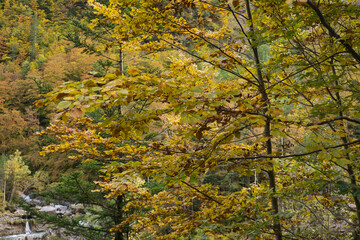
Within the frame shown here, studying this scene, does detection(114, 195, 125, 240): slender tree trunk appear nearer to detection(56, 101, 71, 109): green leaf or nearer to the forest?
the forest

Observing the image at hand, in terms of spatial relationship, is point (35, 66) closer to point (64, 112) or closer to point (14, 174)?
point (14, 174)

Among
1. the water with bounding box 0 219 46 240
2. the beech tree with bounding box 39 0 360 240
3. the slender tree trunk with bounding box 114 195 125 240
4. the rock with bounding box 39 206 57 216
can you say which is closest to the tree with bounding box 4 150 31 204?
the rock with bounding box 39 206 57 216

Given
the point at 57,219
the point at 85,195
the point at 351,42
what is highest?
the point at 351,42

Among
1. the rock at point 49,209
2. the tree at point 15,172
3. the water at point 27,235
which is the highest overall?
the tree at point 15,172

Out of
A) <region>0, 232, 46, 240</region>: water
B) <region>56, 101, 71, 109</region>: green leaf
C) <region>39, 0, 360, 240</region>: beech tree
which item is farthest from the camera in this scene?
<region>0, 232, 46, 240</region>: water

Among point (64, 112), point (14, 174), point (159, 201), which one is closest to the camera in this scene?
point (64, 112)

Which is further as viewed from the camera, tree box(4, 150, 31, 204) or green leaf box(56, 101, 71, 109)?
tree box(4, 150, 31, 204)

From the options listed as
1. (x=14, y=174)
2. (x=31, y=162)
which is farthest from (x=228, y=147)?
(x=31, y=162)

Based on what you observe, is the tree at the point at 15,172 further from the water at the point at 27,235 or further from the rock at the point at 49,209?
the water at the point at 27,235


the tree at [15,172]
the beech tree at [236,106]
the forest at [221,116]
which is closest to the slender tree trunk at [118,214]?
the forest at [221,116]

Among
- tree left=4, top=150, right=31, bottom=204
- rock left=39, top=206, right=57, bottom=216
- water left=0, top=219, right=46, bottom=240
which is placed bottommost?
water left=0, top=219, right=46, bottom=240

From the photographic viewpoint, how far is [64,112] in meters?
Result: 0.93

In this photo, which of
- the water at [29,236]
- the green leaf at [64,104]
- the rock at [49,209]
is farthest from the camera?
the rock at [49,209]

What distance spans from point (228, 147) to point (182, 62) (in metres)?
1.10
